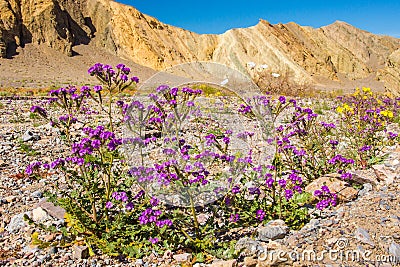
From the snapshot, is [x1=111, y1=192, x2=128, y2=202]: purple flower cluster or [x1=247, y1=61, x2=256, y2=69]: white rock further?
[x1=247, y1=61, x2=256, y2=69]: white rock

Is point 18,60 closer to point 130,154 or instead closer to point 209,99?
point 209,99

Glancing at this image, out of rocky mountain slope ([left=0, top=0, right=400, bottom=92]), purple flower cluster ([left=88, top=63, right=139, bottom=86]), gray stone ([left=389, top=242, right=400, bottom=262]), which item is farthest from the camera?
rocky mountain slope ([left=0, top=0, right=400, bottom=92])

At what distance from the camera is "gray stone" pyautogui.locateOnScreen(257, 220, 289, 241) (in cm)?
336

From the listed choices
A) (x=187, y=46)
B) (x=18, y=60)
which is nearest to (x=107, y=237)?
(x=18, y=60)

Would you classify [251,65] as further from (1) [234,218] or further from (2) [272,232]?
(2) [272,232]

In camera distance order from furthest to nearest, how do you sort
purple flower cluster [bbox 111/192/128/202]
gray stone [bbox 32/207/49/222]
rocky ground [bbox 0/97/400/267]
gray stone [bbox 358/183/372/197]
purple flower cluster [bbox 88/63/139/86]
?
gray stone [bbox 358/183/372/197], gray stone [bbox 32/207/49/222], purple flower cluster [bbox 88/63/139/86], purple flower cluster [bbox 111/192/128/202], rocky ground [bbox 0/97/400/267]

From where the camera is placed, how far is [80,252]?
3.32 m

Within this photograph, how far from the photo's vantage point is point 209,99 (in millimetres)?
8234

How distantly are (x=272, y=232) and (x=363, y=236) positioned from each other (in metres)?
0.84

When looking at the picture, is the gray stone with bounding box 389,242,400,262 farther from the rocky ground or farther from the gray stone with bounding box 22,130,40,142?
the gray stone with bounding box 22,130,40,142

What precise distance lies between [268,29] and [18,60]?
36.2 m

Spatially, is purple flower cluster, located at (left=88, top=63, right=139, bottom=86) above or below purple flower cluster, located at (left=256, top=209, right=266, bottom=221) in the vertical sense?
above

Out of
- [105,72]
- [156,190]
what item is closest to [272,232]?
[156,190]

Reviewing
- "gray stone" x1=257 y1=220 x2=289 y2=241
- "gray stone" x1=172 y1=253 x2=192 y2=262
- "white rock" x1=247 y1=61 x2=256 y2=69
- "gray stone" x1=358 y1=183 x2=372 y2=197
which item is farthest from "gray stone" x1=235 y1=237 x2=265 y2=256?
"white rock" x1=247 y1=61 x2=256 y2=69
